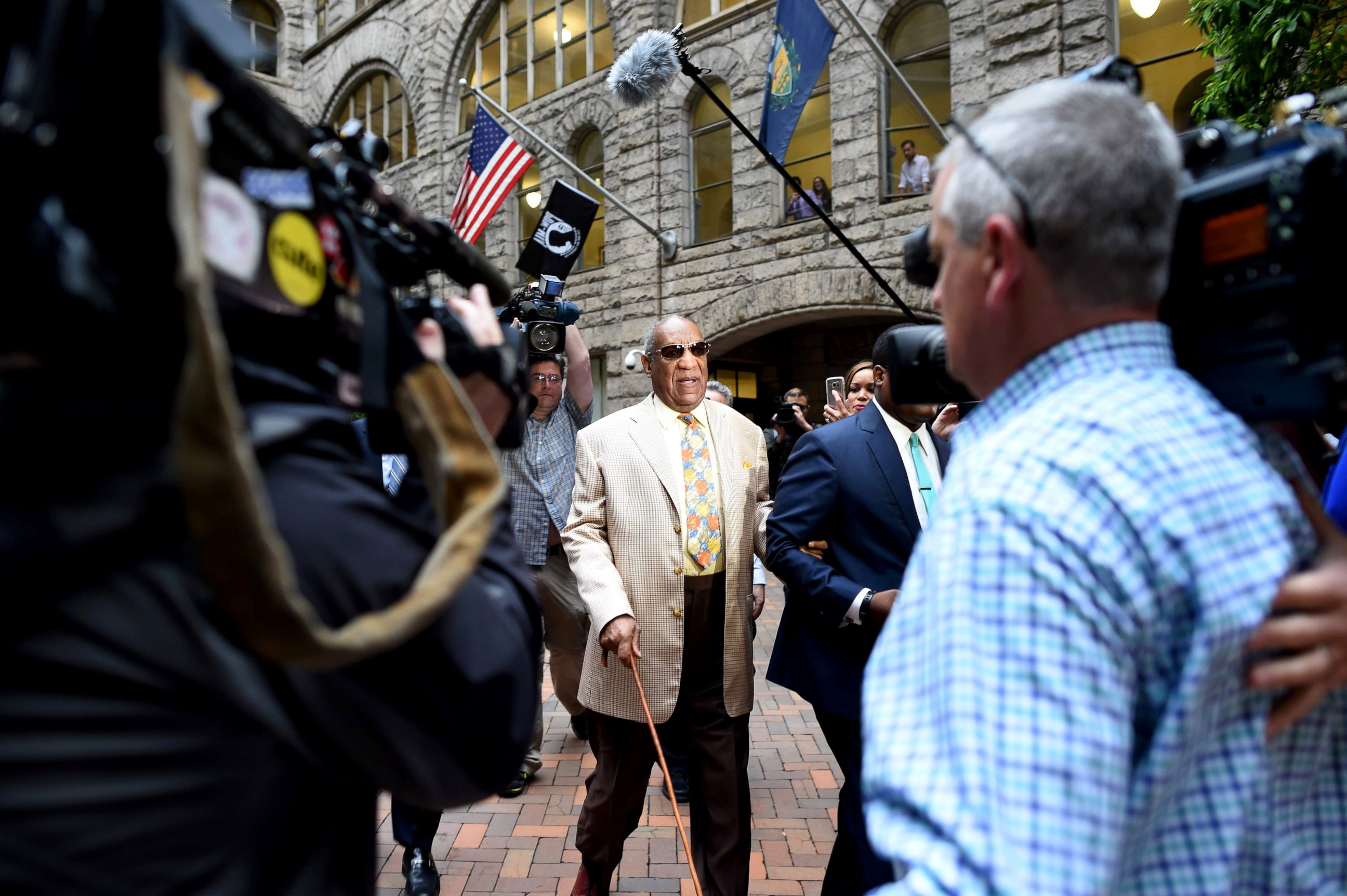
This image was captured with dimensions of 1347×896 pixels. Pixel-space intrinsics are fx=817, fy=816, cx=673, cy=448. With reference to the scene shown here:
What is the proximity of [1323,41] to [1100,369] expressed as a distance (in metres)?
5.38

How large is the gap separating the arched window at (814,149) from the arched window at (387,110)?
27.0 ft

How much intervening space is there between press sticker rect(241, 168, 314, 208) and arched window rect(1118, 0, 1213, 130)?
881cm

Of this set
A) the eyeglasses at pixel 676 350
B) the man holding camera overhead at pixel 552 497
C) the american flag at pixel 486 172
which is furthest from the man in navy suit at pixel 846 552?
the american flag at pixel 486 172

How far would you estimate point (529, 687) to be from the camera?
957 mm

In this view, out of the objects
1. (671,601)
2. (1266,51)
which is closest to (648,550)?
(671,601)

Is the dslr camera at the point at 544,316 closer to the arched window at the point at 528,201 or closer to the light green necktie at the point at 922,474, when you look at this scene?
the light green necktie at the point at 922,474

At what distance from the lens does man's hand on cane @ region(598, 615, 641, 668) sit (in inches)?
114

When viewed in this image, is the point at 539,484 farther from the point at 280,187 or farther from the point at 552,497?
the point at 280,187

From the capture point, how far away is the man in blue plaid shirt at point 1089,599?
765 millimetres

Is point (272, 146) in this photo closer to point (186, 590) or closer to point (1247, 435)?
point (186, 590)

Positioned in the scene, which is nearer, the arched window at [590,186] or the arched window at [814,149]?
the arched window at [814,149]

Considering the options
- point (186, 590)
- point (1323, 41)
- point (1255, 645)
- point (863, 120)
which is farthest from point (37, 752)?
point (863, 120)

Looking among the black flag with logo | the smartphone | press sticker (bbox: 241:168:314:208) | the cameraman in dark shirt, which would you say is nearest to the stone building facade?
the cameraman in dark shirt

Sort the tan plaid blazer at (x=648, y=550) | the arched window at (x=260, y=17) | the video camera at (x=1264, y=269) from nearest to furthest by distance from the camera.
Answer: the video camera at (x=1264, y=269) → the tan plaid blazer at (x=648, y=550) → the arched window at (x=260, y=17)
